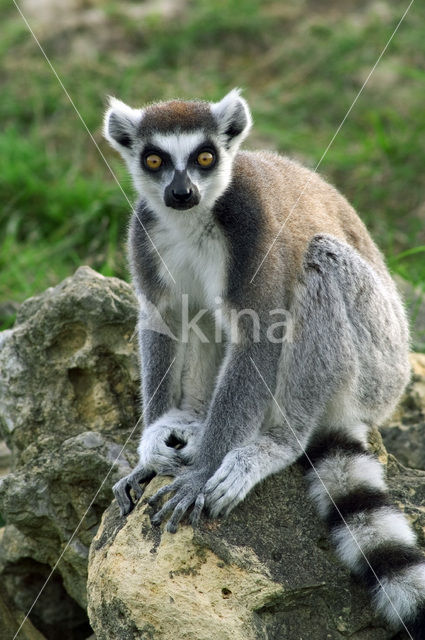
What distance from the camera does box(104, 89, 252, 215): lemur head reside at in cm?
400

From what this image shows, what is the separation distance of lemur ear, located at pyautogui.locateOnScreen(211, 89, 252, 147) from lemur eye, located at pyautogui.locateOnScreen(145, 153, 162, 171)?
0.38m

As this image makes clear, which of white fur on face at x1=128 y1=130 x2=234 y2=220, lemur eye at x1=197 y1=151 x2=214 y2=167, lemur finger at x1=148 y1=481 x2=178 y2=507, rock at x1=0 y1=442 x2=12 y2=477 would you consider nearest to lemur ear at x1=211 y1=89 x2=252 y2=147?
white fur on face at x1=128 y1=130 x2=234 y2=220

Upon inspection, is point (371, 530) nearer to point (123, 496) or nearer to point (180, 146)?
point (123, 496)

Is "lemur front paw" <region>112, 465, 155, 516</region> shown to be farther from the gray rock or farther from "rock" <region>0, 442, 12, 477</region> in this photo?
the gray rock

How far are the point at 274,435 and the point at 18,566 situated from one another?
1667mm

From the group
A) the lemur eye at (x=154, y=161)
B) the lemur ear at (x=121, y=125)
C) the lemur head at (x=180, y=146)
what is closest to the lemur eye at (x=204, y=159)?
the lemur head at (x=180, y=146)

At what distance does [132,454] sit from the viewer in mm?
4422

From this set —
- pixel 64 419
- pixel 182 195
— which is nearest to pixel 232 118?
pixel 182 195

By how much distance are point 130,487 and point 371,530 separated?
114 cm

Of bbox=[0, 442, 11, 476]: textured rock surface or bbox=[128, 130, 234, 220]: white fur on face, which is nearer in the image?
bbox=[128, 130, 234, 220]: white fur on face

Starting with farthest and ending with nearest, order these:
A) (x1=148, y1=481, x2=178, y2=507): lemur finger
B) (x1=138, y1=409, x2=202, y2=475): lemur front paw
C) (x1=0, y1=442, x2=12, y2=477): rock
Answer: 1. (x1=0, y1=442, x2=12, y2=477): rock
2. (x1=138, y1=409, x2=202, y2=475): lemur front paw
3. (x1=148, y1=481, x2=178, y2=507): lemur finger

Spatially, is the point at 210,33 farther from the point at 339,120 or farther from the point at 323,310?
the point at 323,310

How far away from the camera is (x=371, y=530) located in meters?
3.55

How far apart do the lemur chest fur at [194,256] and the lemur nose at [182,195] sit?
23 cm
